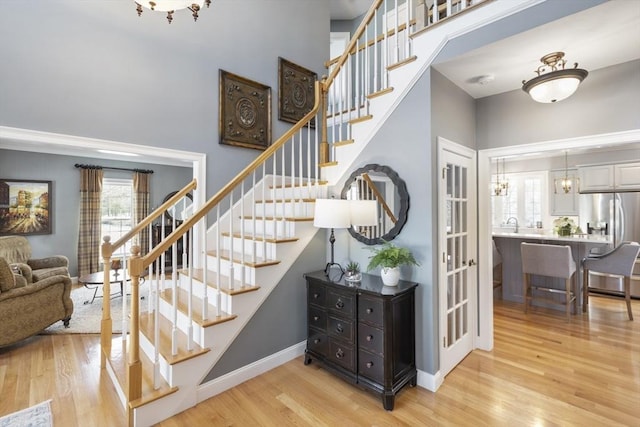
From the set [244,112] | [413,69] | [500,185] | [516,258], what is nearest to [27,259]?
[244,112]

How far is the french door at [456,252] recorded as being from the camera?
2.58 m

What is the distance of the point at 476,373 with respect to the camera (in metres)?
2.71

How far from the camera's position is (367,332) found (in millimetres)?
2379

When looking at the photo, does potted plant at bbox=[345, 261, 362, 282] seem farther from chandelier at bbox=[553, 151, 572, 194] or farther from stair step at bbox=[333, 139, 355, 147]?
chandelier at bbox=[553, 151, 572, 194]

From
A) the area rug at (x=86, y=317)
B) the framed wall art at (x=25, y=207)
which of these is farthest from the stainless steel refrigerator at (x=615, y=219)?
the framed wall art at (x=25, y=207)

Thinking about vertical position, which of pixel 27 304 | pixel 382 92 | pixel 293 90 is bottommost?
pixel 27 304

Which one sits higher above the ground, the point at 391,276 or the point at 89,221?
the point at 89,221

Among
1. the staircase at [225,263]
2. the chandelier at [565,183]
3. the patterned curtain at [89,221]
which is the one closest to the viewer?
the staircase at [225,263]

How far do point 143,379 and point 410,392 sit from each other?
2108 mm

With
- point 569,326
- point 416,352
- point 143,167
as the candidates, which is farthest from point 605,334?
point 143,167

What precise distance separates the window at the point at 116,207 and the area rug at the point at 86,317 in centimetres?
181

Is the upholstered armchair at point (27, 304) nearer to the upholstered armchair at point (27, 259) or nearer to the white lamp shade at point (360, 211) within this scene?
the upholstered armchair at point (27, 259)

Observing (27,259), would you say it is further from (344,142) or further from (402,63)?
(402,63)

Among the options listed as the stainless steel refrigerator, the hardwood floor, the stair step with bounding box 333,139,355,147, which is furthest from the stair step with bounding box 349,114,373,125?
the stainless steel refrigerator
